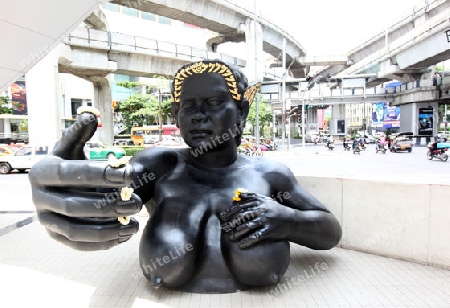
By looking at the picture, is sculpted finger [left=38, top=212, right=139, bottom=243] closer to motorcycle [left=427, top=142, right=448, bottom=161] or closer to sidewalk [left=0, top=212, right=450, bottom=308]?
sidewalk [left=0, top=212, right=450, bottom=308]

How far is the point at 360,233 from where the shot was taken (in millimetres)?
4066

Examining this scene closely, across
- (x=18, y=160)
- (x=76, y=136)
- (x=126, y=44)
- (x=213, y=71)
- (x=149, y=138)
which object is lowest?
(x=18, y=160)

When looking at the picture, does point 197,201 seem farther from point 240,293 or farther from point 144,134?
point 144,134

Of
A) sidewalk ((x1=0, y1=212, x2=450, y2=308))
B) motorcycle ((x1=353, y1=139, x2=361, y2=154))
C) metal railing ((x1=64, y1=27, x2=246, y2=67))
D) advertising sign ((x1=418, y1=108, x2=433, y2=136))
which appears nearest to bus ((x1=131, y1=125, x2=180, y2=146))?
metal railing ((x1=64, y1=27, x2=246, y2=67))

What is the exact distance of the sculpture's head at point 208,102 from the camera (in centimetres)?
280

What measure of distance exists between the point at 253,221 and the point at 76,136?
4.57ft

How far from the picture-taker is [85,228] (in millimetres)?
2287

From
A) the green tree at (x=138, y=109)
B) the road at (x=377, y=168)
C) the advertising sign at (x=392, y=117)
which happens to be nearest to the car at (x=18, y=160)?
the road at (x=377, y=168)

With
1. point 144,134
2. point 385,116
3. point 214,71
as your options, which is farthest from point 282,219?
point 385,116

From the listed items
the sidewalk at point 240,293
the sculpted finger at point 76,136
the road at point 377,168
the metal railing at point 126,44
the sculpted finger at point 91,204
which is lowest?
the road at point 377,168

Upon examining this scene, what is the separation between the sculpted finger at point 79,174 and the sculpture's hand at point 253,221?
0.87m

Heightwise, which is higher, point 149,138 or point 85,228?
point 85,228

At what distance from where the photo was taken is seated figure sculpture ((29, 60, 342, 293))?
2260 mm

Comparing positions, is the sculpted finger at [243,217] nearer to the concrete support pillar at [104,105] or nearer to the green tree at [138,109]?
the concrete support pillar at [104,105]
